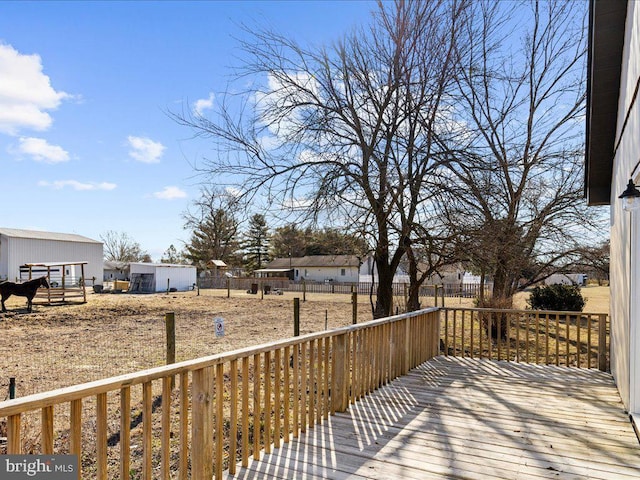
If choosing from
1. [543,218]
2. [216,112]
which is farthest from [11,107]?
[543,218]

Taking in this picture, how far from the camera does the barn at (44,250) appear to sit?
1075 inches

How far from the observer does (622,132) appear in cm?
425

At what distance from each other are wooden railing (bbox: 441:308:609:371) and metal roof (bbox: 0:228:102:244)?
29834 mm

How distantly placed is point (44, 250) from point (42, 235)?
1.22m

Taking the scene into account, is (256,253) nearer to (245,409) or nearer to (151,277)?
(151,277)

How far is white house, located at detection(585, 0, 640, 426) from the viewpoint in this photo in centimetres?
351

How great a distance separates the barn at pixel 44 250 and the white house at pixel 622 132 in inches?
1029

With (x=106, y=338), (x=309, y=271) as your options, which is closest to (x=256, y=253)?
(x=309, y=271)

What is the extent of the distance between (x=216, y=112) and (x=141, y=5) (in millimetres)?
2917

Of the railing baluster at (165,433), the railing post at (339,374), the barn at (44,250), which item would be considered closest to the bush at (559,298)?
Result: the railing post at (339,374)

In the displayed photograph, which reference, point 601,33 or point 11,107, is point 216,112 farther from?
point 11,107

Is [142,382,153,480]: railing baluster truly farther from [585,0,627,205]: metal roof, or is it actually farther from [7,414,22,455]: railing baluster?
[585,0,627,205]: metal roof

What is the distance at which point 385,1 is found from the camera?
18.9 ft

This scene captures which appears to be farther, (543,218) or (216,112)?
(543,218)
